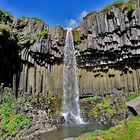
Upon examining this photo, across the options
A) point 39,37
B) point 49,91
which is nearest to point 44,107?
point 49,91

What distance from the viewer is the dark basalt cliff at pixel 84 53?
109ft

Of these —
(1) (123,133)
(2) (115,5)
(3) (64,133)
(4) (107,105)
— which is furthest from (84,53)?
(1) (123,133)

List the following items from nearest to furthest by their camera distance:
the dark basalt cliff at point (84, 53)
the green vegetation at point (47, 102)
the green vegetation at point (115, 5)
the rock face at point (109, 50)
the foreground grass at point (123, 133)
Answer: the foreground grass at point (123, 133), the green vegetation at point (47, 102), the dark basalt cliff at point (84, 53), the rock face at point (109, 50), the green vegetation at point (115, 5)

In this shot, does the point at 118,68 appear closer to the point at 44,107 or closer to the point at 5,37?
the point at 44,107

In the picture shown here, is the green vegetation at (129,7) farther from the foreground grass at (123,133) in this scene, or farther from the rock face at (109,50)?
the foreground grass at (123,133)

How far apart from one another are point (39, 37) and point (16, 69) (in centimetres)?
Answer: 531

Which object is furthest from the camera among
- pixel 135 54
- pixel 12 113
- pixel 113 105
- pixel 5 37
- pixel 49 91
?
pixel 49 91

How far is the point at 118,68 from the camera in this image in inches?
1473

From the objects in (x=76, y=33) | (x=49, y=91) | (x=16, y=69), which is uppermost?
(x=76, y=33)

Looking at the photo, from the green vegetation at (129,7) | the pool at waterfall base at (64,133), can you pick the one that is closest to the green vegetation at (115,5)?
the green vegetation at (129,7)

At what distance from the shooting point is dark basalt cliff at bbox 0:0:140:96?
109 feet

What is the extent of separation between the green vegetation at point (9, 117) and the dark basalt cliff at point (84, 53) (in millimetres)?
3919

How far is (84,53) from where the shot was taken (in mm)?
37188

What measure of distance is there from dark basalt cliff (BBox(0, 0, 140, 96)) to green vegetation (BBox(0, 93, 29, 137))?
3.92 m
